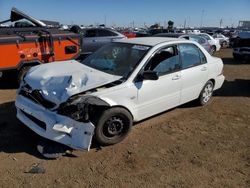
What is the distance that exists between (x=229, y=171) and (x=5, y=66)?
600 cm

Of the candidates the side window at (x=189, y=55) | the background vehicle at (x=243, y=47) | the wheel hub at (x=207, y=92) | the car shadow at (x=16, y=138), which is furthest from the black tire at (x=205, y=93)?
the background vehicle at (x=243, y=47)

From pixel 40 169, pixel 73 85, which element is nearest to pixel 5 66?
pixel 73 85

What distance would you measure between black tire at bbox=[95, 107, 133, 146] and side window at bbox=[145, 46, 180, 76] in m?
0.99

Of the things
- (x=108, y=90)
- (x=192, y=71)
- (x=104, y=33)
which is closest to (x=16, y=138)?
(x=108, y=90)

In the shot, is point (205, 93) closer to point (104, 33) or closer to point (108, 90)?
point (108, 90)

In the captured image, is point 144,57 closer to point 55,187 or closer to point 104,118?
point 104,118

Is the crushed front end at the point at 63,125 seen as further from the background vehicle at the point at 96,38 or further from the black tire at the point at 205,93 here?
the background vehicle at the point at 96,38

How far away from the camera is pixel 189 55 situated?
582cm

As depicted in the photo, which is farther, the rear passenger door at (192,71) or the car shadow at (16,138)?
the rear passenger door at (192,71)

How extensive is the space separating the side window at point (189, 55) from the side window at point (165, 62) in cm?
20

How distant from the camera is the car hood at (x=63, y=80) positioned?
414 centimetres

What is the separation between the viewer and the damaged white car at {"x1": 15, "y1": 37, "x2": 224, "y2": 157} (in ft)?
13.2

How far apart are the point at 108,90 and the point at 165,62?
1.48m

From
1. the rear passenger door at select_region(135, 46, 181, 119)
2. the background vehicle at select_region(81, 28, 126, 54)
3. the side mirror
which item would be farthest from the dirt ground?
the background vehicle at select_region(81, 28, 126, 54)
